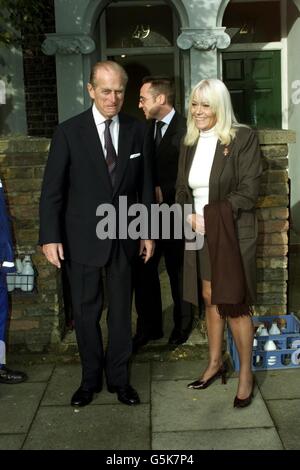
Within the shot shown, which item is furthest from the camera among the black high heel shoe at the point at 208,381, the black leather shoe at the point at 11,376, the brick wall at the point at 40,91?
the brick wall at the point at 40,91

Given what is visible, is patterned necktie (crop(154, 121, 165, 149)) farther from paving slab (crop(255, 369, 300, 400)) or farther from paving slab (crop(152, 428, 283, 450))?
paving slab (crop(152, 428, 283, 450))

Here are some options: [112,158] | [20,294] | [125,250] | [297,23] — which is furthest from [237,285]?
[297,23]

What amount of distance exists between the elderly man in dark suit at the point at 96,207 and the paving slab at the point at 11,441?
1.73ft

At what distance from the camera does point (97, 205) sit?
13.0ft

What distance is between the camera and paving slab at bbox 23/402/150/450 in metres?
3.64

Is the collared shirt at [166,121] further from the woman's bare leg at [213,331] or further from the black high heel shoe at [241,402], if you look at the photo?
the black high heel shoe at [241,402]

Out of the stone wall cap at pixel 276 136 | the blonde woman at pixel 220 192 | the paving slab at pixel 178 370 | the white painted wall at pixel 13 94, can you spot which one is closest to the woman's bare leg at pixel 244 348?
the blonde woman at pixel 220 192

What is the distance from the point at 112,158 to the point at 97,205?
0.31 m

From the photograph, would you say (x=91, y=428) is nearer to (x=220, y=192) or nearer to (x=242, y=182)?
(x=220, y=192)

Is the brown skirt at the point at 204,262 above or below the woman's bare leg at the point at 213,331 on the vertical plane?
above

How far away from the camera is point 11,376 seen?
459cm

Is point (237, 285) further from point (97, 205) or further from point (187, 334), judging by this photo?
point (187, 334)

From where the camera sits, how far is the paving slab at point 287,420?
360 centimetres

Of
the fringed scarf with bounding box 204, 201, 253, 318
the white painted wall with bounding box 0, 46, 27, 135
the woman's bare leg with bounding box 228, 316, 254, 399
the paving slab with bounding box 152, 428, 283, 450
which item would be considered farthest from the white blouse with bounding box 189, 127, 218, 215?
the white painted wall with bounding box 0, 46, 27, 135
